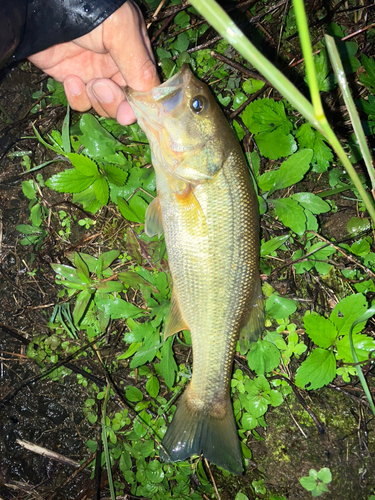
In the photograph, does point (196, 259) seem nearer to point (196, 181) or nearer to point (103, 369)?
point (196, 181)

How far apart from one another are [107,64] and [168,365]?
265 centimetres

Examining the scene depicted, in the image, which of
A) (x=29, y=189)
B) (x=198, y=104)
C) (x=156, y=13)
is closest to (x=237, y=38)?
(x=198, y=104)

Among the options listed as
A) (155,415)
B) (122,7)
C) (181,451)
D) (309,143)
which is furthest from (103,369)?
(122,7)

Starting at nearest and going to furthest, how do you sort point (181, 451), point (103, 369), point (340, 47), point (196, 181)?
point (196, 181), point (181, 451), point (340, 47), point (103, 369)

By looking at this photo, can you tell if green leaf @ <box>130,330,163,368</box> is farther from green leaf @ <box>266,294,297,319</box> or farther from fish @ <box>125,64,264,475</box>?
green leaf @ <box>266,294,297,319</box>

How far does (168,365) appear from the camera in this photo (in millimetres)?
2914

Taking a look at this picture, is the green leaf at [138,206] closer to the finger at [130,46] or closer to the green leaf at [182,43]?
the finger at [130,46]

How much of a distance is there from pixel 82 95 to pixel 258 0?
1.82 metres

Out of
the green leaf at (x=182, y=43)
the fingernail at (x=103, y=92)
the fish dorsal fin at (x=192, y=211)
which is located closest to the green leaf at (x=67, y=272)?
the fish dorsal fin at (x=192, y=211)

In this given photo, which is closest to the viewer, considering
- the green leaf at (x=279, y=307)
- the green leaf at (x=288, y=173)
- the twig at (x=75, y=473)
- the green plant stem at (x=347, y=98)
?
the green plant stem at (x=347, y=98)

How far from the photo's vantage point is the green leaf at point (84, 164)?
2.80 m

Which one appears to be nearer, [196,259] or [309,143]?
[196,259]

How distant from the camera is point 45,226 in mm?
3207

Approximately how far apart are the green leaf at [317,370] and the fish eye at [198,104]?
209cm
